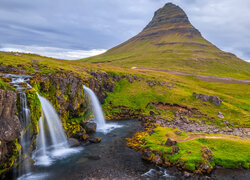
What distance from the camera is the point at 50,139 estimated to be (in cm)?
3378

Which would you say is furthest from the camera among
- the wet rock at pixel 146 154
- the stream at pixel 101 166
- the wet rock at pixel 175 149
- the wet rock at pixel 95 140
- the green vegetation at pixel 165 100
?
the green vegetation at pixel 165 100

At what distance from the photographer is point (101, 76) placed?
245ft

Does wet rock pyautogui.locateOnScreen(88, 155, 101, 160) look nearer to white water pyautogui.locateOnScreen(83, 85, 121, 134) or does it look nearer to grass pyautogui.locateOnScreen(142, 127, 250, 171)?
grass pyautogui.locateOnScreen(142, 127, 250, 171)

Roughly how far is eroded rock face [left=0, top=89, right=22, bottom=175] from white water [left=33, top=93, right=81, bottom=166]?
603 centimetres

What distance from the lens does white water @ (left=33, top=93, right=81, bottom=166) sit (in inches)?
1212

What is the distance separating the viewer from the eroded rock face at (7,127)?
22.4 meters

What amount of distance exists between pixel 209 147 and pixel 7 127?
35.7 m

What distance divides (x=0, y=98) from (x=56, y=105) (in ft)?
58.0

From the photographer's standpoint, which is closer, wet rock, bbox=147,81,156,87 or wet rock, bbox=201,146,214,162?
wet rock, bbox=201,146,214,162

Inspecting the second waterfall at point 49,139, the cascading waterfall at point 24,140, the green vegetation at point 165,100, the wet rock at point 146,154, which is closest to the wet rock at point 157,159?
the wet rock at point 146,154

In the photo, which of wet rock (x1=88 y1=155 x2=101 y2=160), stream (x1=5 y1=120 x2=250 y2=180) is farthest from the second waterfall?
wet rock (x1=88 y1=155 x2=101 y2=160)

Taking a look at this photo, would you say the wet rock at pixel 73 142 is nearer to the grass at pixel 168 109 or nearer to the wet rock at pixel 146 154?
the grass at pixel 168 109

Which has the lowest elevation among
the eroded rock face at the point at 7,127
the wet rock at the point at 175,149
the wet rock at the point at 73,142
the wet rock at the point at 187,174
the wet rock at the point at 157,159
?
the wet rock at the point at 187,174

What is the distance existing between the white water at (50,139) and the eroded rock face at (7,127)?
6.03 m
